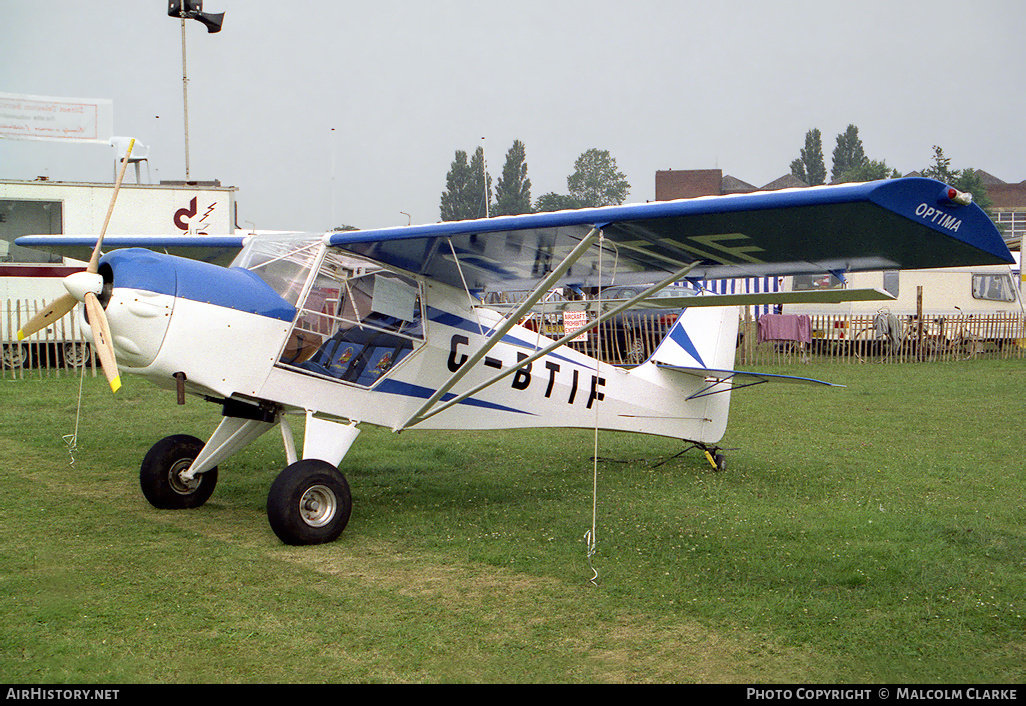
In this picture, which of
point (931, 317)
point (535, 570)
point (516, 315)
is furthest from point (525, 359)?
point (931, 317)

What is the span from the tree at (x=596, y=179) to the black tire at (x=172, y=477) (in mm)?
112537

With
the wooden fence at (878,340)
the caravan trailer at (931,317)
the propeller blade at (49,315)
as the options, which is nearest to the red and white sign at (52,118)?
the wooden fence at (878,340)

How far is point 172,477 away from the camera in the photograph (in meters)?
7.20

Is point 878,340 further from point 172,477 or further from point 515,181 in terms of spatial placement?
point 515,181

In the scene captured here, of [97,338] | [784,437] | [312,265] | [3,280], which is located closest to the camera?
[97,338]

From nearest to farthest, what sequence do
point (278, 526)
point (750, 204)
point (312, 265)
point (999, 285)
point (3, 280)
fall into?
point (750, 204), point (278, 526), point (312, 265), point (3, 280), point (999, 285)

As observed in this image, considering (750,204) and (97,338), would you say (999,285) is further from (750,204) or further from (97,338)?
(97,338)

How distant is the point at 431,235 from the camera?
20.8ft

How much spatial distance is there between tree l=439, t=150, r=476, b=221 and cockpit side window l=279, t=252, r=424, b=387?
8353 centimetres

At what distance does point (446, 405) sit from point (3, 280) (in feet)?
46.3

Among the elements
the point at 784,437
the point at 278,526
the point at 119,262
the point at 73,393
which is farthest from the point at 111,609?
the point at 73,393

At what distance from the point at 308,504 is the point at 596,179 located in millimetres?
118534

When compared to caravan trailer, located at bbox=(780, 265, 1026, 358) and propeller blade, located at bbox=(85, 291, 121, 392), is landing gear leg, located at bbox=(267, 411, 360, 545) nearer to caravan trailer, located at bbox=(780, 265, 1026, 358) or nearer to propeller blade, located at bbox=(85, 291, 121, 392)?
propeller blade, located at bbox=(85, 291, 121, 392)

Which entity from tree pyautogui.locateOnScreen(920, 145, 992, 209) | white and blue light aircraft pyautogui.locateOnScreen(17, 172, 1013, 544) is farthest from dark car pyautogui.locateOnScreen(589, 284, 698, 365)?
tree pyautogui.locateOnScreen(920, 145, 992, 209)
